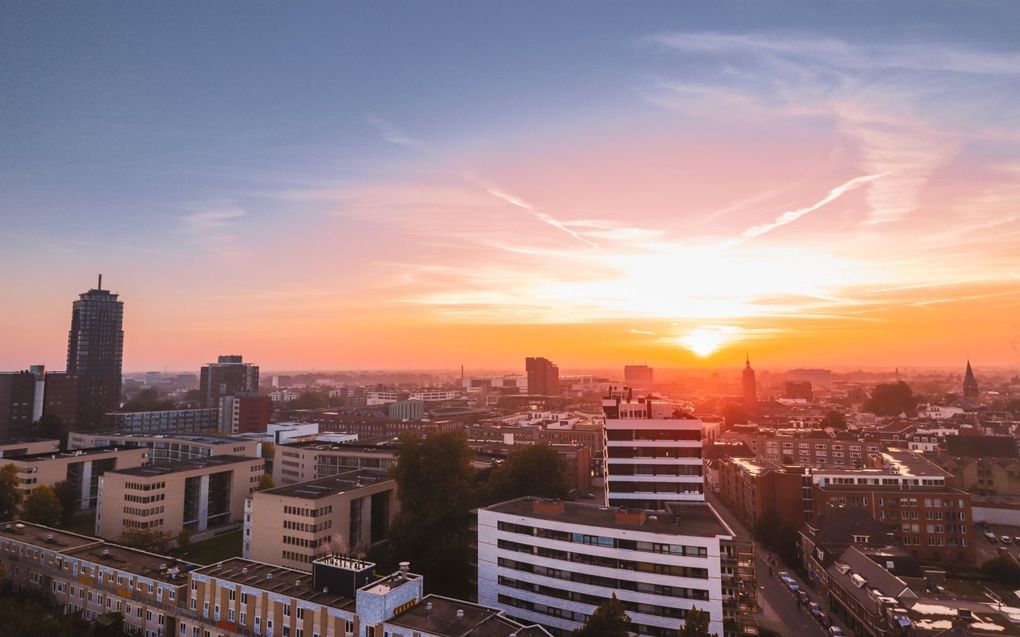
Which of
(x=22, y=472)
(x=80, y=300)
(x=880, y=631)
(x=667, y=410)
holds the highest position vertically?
(x=80, y=300)

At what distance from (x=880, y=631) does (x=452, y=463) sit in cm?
3763

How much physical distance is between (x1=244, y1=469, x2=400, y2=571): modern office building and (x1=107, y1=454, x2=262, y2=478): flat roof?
16914mm

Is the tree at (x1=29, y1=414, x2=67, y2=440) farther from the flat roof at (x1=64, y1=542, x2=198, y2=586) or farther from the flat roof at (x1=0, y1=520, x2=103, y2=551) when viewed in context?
the flat roof at (x1=64, y1=542, x2=198, y2=586)

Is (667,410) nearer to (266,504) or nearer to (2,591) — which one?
(266,504)

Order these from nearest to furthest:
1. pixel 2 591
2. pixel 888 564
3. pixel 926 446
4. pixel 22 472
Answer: pixel 2 591 < pixel 888 564 < pixel 22 472 < pixel 926 446

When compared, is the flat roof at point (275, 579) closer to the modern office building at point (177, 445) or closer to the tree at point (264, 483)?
the tree at point (264, 483)

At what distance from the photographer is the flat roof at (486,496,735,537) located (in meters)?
39.8

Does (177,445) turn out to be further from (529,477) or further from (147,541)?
(529,477)

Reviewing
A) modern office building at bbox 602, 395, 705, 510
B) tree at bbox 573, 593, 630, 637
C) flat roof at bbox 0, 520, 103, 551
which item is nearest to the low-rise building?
flat roof at bbox 0, 520, 103, 551

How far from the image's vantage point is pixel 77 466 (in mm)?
81125

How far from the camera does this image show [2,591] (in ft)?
155

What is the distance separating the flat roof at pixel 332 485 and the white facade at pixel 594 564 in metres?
21.4

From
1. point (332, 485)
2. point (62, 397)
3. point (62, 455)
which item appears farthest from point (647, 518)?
point (62, 397)

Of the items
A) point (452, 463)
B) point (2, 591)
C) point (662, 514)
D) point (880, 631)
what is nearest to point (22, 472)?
point (2, 591)
